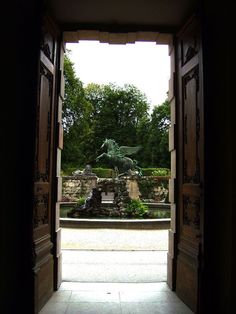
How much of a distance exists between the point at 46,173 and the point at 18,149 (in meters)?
0.85

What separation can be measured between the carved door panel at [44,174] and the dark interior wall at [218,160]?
5.60ft

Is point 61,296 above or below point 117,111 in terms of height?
below

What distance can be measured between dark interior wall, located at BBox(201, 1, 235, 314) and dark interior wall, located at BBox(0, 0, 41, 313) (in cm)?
174

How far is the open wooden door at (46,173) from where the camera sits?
13.0ft

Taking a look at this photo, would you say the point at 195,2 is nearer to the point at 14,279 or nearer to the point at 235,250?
the point at 235,250

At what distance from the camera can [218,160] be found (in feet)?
12.3

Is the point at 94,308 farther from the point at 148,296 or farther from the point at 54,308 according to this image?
the point at 148,296

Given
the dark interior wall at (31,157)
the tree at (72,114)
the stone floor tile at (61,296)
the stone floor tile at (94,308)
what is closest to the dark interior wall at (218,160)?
the dark interior wall at (31,157)

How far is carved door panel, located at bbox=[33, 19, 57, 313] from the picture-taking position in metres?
3.95

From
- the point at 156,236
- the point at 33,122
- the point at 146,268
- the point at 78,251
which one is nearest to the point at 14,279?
the point at 33,122

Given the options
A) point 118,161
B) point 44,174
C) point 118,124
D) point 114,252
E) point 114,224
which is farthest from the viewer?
point 118,124

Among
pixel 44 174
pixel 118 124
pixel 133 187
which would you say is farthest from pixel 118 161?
pixel 118 124

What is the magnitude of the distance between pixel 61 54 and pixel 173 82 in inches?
63.1

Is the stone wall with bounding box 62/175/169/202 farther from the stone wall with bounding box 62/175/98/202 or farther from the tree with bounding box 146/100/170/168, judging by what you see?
the tree with bounding box 146/100/170/168
